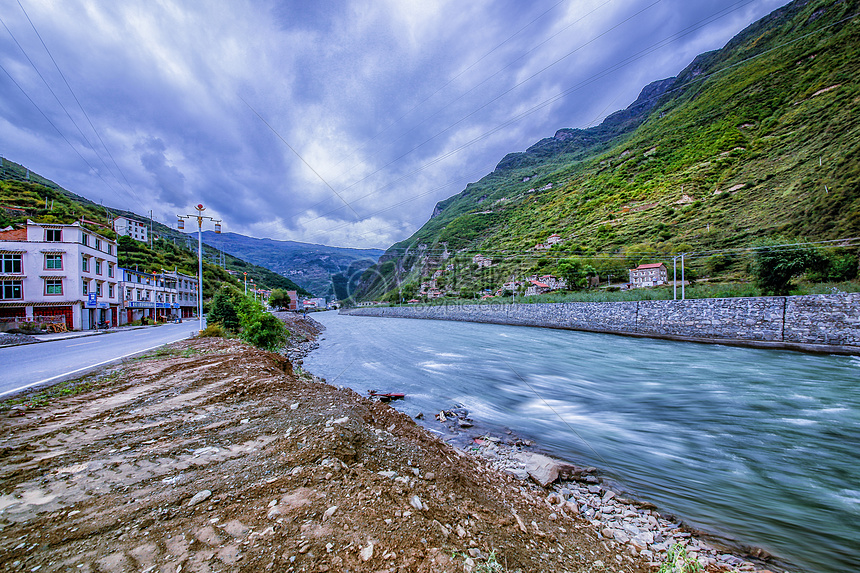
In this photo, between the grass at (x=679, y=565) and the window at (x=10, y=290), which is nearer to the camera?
the grass at (x=679, y=565)

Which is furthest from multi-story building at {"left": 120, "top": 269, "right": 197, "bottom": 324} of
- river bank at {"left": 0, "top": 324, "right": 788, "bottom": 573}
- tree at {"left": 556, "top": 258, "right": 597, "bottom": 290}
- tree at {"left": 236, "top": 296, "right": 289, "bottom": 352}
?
tree at {"left": 556, "top": 258, "right": 597, "bottom": 290}

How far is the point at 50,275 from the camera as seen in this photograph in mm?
24438

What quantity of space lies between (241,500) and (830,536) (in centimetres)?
734

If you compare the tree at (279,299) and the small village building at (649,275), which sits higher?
the small village building at (649,275)

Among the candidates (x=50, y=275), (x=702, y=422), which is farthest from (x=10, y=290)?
(x=702, y=422)

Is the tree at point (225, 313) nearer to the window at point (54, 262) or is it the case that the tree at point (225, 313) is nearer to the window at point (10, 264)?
the window at point (54, 262)

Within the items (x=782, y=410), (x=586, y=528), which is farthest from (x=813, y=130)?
(x=586, y=528)

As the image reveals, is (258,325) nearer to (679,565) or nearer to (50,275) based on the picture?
(679,565)

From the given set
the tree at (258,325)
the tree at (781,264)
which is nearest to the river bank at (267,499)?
the tree at (258,325)

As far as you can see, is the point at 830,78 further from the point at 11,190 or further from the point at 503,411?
the point at 11,190

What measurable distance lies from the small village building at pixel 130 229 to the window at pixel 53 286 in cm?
5753

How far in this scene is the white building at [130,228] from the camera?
68.9 m

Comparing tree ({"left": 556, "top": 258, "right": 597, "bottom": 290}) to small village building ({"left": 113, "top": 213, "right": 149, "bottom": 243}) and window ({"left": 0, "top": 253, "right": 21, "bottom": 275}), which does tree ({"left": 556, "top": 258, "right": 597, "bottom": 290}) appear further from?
small village building ({"left": 113, "top": 213, "right": 149, "bottom": 243})

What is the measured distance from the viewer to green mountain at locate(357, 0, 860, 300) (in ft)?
115
